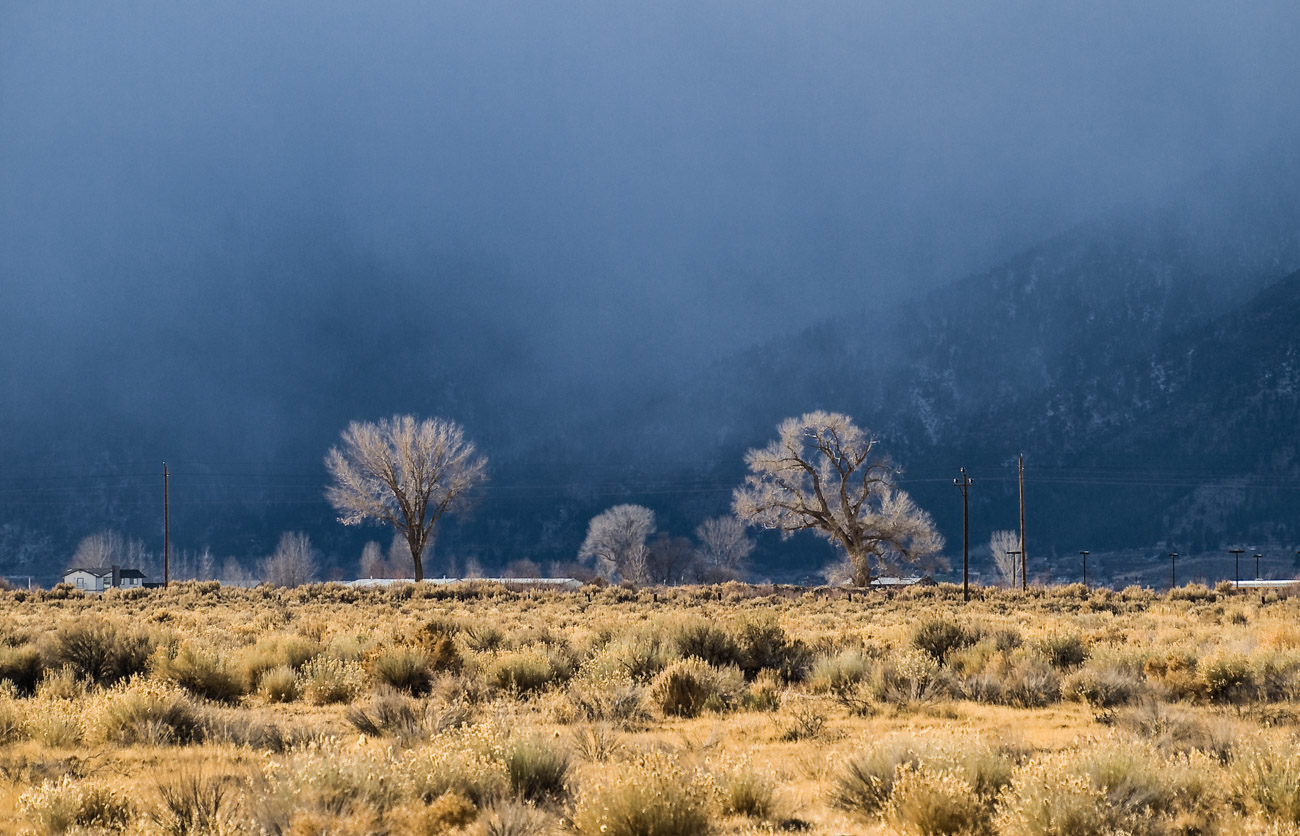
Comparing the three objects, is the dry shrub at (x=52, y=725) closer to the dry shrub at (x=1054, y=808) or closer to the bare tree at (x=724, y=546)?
the dry shrub at (x=1054, y=808)

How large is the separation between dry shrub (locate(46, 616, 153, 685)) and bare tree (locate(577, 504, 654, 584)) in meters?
94.4

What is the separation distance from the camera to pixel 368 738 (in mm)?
10039

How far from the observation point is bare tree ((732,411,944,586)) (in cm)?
→ 5622

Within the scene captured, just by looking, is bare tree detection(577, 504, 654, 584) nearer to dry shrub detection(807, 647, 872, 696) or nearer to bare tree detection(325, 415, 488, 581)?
bare tree detection(325, 415, 488, 581)

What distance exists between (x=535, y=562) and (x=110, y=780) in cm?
17162

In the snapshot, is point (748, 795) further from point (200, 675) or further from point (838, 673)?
point (200, 675)

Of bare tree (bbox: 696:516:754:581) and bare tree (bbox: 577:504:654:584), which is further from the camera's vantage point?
bare tree (bbox: 696:516:754:581)

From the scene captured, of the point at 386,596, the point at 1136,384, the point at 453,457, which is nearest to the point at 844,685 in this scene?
the point at 386,596

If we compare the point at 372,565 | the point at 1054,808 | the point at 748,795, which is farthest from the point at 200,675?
the point at 372,565

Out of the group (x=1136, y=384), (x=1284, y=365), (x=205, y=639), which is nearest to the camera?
(x=205, y=639)

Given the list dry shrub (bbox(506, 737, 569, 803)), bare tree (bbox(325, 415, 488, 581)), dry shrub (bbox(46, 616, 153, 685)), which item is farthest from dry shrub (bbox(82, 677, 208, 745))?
bare tree (bbox(325, 415, 488, 581))

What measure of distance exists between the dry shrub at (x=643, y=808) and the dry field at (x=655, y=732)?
18 mm

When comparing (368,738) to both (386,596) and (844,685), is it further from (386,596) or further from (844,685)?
(386,596)

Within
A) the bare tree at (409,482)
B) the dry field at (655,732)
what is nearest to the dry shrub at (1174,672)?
the dry field at (655,732)
